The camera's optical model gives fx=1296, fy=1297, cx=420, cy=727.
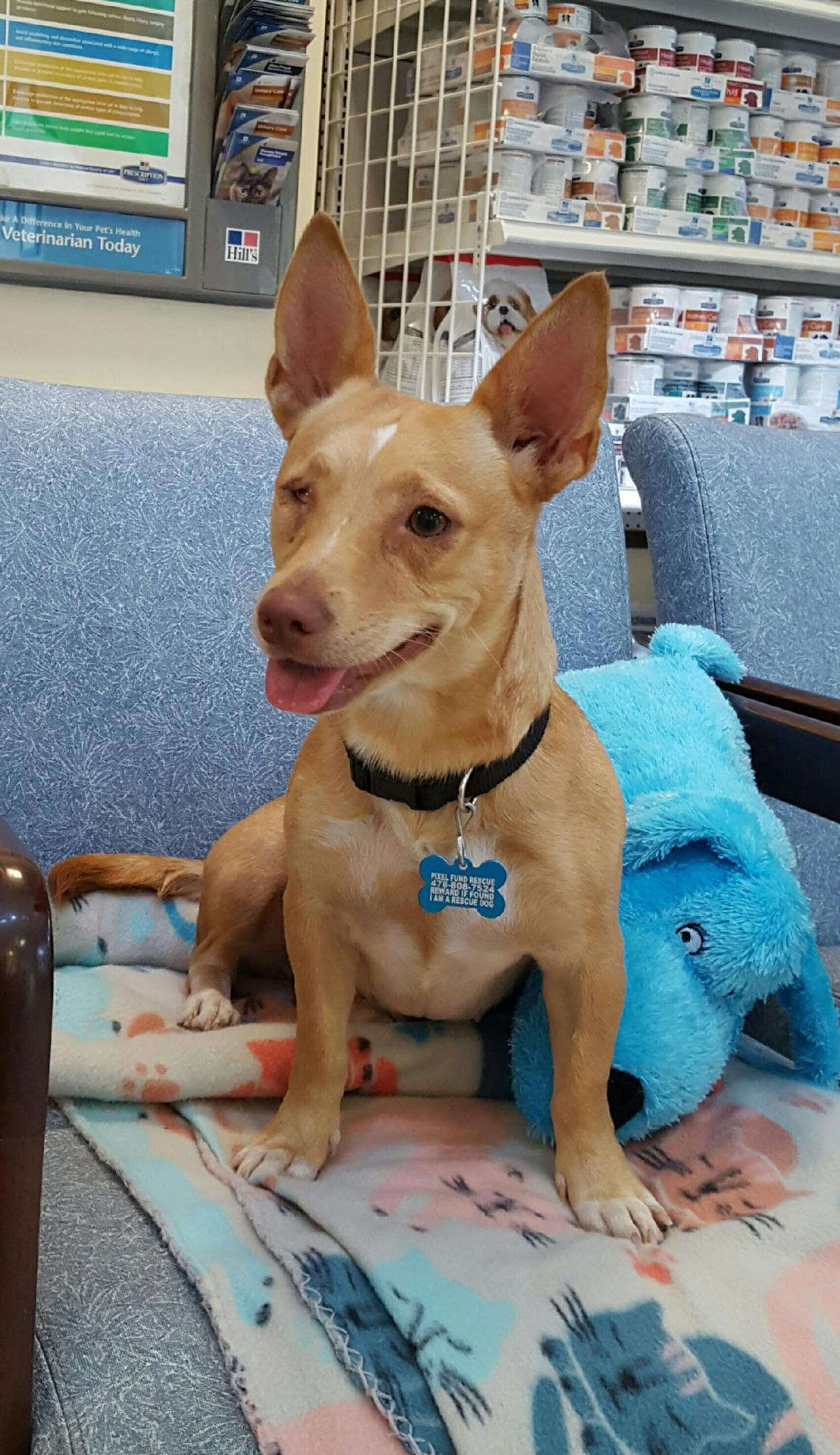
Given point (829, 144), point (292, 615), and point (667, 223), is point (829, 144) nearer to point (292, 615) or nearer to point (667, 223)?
point (667, 223)

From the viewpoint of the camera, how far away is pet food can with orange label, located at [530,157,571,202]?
2016 millimetres

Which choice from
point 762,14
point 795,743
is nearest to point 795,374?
point 762,14

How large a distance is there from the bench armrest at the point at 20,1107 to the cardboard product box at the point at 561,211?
5.18 ft

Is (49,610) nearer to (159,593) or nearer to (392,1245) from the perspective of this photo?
(159,593)

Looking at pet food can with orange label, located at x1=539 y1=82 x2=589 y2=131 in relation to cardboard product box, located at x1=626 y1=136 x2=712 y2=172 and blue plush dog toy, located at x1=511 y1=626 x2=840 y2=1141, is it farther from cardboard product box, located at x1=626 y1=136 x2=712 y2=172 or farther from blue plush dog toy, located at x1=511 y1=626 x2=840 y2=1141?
blue plush dog toy, located at x1=511 y1=626 x2=840 y2=1141

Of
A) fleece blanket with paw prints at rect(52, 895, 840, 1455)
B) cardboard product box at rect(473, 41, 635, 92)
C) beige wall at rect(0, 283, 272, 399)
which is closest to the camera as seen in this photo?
fleece blanket with paw prints at rect(52, 895, 840, 1455)

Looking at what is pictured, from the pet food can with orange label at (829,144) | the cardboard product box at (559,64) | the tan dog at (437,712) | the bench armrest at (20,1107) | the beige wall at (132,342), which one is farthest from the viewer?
the pet food can with orange label at (829,144)

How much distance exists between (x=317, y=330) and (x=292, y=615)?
1.08 feet

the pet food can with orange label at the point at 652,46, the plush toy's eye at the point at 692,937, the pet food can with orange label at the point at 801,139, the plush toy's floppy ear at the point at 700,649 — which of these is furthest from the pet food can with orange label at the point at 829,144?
the plush toy's eye at the point at 692,937

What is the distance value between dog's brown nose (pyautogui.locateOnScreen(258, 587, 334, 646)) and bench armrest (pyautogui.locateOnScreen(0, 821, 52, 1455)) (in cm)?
21

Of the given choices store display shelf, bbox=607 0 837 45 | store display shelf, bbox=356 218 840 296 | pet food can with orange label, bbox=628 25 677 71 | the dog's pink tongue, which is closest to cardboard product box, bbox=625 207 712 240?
store display shelf, bbox=356 218 840 296

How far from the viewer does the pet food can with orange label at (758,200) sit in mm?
2246

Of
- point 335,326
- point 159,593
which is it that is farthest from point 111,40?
point 335,326

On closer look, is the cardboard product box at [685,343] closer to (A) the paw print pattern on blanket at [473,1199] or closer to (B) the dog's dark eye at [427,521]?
(B) the dog's dark eye at [427,521]
